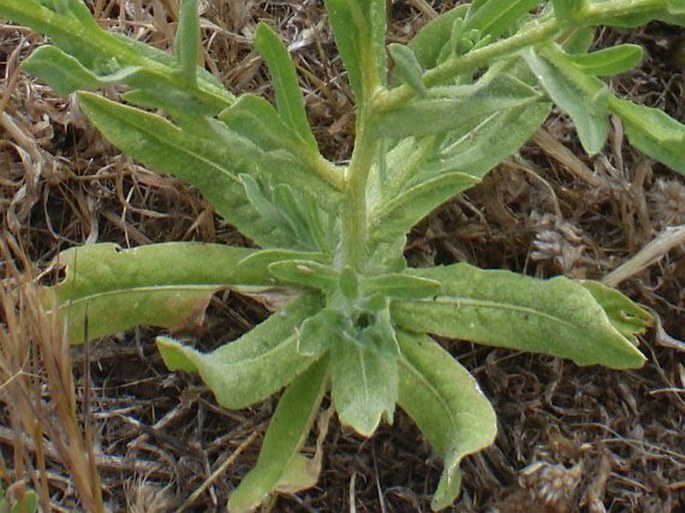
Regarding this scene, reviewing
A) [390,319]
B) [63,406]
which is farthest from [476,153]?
[63,406]

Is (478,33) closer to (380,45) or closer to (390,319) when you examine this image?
(380,45)

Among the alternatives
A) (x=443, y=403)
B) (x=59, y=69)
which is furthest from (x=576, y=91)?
(x=59, y=69)

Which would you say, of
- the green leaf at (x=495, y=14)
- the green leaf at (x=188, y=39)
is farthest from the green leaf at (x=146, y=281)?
the green leaf at (x=495, y=14)

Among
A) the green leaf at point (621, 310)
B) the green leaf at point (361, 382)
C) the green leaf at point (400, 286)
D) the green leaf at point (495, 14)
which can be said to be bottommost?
the green leaf at point (621, 310)

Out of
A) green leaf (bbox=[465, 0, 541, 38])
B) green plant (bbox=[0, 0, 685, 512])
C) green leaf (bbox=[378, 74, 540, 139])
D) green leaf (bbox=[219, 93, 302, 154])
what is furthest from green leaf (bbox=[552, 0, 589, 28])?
green leaf (bbox=[219, 93, 302, 154])

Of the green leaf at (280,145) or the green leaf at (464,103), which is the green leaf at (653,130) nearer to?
the green leaf at (464,103)
